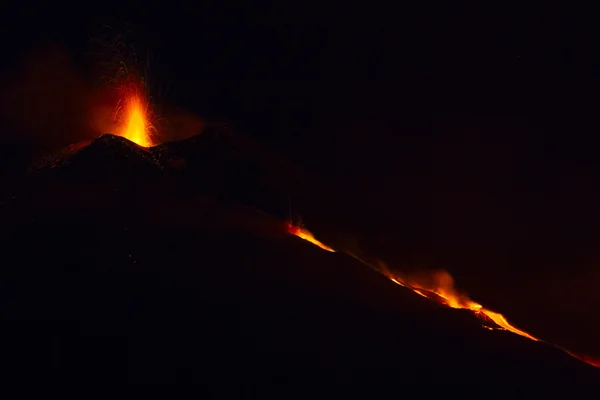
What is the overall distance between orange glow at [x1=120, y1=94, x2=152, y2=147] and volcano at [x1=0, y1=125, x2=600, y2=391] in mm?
3385

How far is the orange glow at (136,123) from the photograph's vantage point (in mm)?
15633

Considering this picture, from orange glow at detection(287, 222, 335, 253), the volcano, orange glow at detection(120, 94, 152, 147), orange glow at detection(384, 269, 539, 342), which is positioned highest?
orange glow at detection(120, 94, 152, 147)

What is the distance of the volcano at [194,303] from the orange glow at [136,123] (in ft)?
11.1

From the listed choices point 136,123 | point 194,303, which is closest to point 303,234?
point 194,303

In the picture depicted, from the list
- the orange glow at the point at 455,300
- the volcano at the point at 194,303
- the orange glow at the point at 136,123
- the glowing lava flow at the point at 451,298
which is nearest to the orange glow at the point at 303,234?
the glowing lava flow at the point at 451,298

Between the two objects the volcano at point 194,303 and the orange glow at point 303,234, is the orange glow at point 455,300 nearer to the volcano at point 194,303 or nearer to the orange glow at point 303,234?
the volcano at point 194,303

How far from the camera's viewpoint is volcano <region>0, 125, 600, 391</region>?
8.09 metres

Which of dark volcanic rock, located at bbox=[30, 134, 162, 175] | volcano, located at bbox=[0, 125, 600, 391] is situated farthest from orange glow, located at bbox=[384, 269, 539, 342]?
dark volcanic rock, located at bbox=[30, 134, 162, 175]

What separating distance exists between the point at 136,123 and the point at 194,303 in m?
7.89

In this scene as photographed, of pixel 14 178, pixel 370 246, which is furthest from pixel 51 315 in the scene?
pixel 370 246

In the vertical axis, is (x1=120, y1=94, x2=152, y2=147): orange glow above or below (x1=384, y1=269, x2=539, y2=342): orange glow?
above

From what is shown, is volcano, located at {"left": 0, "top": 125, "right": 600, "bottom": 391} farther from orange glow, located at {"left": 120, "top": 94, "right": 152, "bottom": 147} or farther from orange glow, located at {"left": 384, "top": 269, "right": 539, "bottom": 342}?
orange glow, located at {"left": 120, "top": 94, "right": 152, "bottom": 147}

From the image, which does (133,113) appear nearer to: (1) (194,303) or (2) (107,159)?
(2) (107,159)

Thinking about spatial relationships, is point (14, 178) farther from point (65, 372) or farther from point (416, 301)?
point (416, 301)
